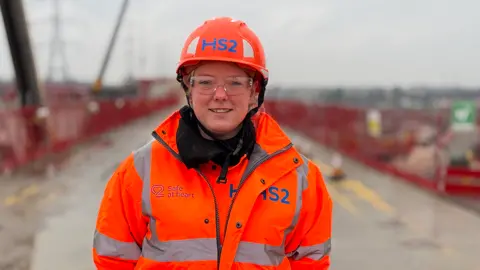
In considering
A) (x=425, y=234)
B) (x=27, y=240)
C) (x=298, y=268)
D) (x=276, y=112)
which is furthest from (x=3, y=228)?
(x=276, y=112)

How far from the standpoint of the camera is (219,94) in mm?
2209

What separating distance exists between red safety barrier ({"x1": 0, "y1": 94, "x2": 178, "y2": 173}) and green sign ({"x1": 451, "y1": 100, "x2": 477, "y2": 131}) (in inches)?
401

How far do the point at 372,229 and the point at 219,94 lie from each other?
685 centimetres

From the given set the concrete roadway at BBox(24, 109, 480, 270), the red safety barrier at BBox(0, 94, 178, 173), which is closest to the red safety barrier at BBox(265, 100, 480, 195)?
the concrete roadway at BBox(24, 109, 480, 270)

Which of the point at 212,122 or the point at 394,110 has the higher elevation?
the point at 212,122

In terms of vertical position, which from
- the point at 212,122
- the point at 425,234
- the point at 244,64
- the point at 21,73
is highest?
the point at 244,64

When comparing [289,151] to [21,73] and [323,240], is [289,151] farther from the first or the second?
[21,73]

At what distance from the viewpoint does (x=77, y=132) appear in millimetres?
20625

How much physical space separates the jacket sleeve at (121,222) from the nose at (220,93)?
458mm

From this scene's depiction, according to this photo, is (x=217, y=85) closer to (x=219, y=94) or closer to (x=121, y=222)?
(x=219, y=94)

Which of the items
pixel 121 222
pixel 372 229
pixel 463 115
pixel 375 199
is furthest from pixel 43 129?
pixel 121 222

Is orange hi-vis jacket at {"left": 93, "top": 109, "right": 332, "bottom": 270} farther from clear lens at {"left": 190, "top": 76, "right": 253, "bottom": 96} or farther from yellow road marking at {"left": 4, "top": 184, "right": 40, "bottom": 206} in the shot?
yellow road marking at {"left": 4, "top": 184, "right": 40, "bottom": 206}

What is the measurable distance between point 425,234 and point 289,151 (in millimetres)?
6534

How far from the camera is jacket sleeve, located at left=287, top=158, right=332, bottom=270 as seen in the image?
2.41 m
